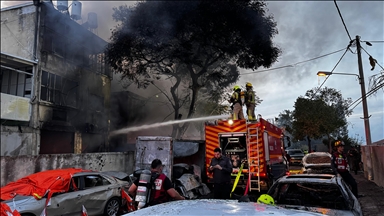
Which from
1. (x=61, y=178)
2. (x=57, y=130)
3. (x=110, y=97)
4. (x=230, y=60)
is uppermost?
(x=230, y=60)

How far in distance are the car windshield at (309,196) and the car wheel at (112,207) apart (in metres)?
4.15

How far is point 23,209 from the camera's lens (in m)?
5.16

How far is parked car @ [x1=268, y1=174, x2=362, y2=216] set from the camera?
4.01 metres

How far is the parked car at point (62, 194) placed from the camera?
5.38 meters

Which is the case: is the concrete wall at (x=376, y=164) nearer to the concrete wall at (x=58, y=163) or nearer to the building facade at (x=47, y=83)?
the concrete wall at (x=58, y=163)

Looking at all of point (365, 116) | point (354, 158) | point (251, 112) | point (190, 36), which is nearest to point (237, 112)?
point (251, 112)

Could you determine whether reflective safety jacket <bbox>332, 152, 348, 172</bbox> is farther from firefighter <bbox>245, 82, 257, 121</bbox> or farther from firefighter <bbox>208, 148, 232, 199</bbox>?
firefighter <bbox>245, 82, 257, 121</bbox>

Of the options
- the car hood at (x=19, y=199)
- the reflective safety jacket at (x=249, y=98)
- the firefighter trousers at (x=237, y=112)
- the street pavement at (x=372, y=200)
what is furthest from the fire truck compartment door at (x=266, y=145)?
the car hood at (x=19, y=199)

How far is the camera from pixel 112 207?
6.98 meters

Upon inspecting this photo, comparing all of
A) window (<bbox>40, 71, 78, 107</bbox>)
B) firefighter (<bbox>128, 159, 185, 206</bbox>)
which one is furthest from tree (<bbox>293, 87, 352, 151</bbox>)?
firefighter (<bbox>128, 159, 185, 206</bbox>)

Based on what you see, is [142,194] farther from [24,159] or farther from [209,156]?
[24,159]

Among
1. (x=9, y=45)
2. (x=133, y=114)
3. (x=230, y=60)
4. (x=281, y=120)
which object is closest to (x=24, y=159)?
(x=9, y=45)

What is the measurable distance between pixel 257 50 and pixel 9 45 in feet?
46.6

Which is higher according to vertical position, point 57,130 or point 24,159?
point 57,130
